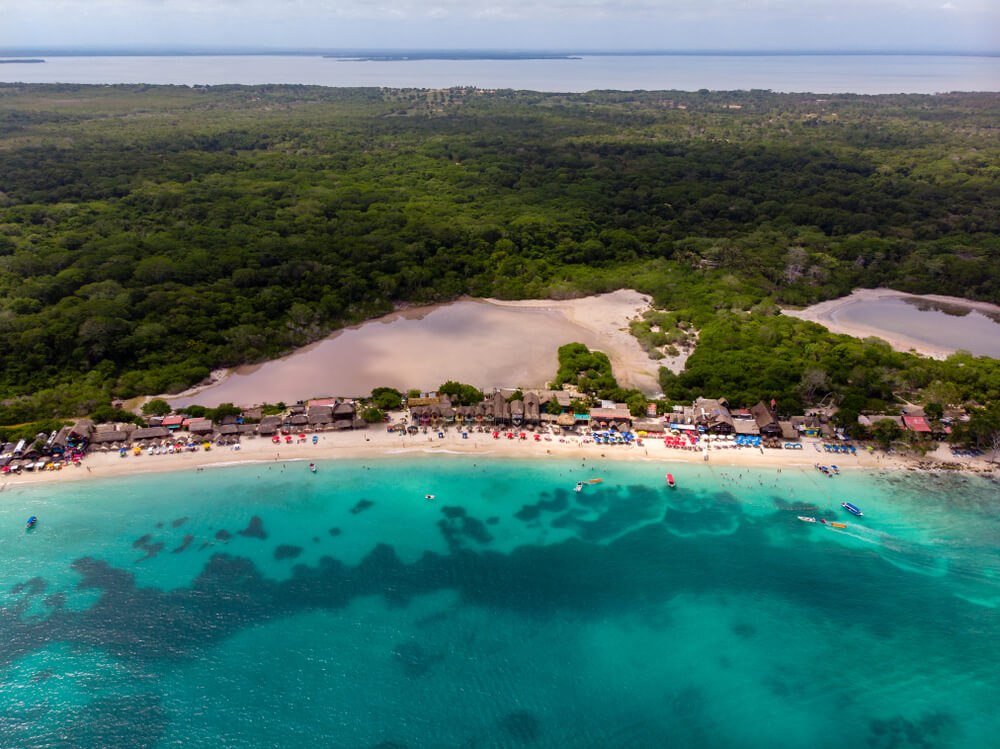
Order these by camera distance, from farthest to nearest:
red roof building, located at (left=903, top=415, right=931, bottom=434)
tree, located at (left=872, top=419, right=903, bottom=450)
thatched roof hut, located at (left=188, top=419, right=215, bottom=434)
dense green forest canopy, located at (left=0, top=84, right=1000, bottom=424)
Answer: dense green forest canopy, located at (left=0, top=84, right=1000, bottom=424), thatched roof hut, located at (left=188, top=419, right=215, bottom=434), red roof building, located at (left=903, top=415, right=931, bottom=434), tree, located at (left=872, top=419, right=903, bottom=450)

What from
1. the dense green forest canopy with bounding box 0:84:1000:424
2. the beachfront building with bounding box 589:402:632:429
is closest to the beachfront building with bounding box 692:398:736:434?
the dense green forest canopy with bounding box 0:84:1000:424

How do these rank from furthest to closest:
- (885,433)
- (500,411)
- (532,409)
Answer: (532,409)
(500,411)
(885,433)

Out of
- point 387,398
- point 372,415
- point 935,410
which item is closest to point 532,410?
point 387,398

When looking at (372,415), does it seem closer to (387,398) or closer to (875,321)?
(387,398)

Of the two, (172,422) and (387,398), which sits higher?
(387,398)

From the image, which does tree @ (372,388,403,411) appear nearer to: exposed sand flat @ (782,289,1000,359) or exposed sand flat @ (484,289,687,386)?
exposed sand flat @ (484,289,687,386)
